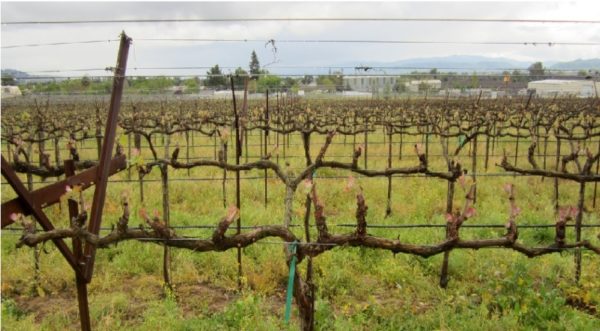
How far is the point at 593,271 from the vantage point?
17.0 feet

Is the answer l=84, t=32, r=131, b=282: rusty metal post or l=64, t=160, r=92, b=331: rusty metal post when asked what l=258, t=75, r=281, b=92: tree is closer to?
l=84, t=32, r=131, b=282: rusty metal post

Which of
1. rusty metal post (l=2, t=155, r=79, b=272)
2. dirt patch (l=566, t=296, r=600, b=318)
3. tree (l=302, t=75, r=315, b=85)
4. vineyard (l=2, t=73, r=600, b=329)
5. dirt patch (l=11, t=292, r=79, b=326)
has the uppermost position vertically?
tree (l=302, t=75, r=315, b=85)

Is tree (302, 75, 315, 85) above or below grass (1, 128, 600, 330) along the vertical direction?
above

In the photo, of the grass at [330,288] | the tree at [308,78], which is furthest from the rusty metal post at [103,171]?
the tree at [308,78]

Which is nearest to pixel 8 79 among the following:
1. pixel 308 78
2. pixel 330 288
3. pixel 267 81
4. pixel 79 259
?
pixel 79 259

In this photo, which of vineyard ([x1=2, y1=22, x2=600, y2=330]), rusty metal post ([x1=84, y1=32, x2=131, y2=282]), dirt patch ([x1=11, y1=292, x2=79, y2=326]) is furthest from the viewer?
dirt patch ([x1=11, y1=292, x2=79, y2=326])

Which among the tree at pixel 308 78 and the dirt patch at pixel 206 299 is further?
the tree at pixel 308 78

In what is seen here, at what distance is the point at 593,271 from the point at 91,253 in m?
5.51

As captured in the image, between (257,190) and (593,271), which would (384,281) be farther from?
(257,190)

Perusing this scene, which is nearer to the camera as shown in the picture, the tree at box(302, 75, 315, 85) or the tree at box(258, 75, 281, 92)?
the tree at box(302, 75, 315, 85)

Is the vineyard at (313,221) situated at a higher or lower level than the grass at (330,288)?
higher

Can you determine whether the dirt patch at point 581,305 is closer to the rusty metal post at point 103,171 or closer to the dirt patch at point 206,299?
the dirt patch at point 206,299

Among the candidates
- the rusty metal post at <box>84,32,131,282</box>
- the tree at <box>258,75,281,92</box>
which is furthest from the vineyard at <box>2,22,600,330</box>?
the tree at <box>258,75,281,92</box>

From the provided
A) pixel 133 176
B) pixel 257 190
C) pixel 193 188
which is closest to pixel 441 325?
pixel 257 190
